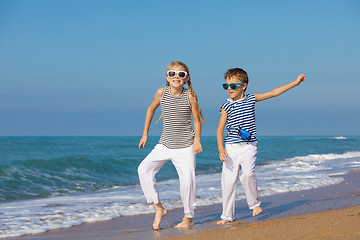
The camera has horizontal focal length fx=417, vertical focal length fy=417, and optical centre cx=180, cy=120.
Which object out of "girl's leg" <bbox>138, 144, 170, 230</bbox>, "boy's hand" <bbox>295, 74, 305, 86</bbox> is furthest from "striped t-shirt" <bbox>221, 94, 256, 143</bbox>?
"girl's leg" <bbox>138, 144, 170, 230</bbox>

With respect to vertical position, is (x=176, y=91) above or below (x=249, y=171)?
above

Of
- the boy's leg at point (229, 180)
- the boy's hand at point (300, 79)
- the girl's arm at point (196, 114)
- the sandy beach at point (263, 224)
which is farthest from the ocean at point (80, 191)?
the boy's hand at point (300, 79)

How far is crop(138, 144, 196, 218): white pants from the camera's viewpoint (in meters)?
4.67

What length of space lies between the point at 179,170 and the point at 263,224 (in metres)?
1.09

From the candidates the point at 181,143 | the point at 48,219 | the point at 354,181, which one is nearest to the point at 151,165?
the point at 181,143

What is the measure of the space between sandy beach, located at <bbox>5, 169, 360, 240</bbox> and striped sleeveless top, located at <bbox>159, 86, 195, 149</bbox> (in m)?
0.97

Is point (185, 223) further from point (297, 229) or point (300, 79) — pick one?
point (300, 79)

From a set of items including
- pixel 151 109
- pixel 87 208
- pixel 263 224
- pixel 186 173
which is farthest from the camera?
pixel 87 208

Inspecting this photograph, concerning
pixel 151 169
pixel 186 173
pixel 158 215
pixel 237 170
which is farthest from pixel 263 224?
pixel 151 169

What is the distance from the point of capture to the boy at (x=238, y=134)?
474 cm

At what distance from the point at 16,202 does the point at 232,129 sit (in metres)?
5.15

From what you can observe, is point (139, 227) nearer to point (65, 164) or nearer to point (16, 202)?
point (16, 202)

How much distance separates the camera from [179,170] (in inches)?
186

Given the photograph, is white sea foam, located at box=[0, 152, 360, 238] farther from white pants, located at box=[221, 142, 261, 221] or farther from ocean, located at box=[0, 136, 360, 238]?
white pants, located at box=[221, 142, 261, 221]
